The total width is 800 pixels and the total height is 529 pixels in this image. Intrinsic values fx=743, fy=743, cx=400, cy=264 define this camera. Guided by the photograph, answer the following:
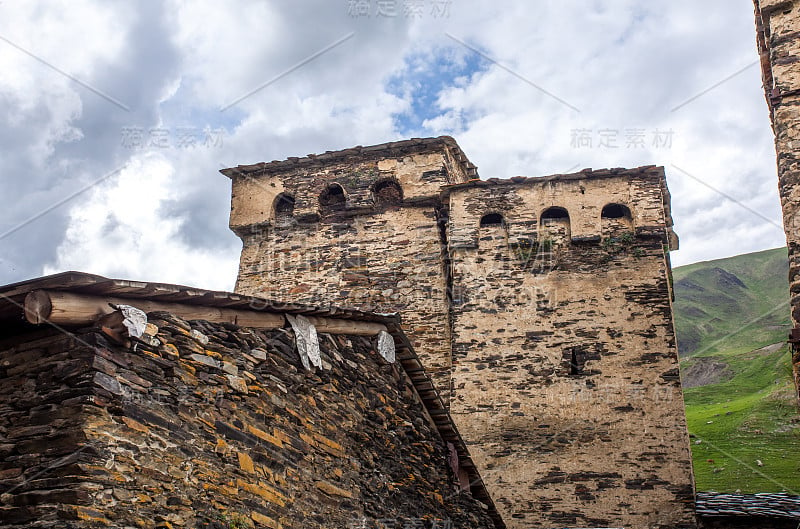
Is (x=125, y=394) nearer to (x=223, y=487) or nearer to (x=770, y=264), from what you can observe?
(x=223, y=487)

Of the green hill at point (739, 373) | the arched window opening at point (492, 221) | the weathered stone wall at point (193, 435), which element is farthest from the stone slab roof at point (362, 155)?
the weathered stone wall at point (193, 435)

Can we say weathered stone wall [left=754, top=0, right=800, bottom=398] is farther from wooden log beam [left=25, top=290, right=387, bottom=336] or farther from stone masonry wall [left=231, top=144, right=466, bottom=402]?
stone masonry wall [left=231, top=144, right=466, bottom=402]

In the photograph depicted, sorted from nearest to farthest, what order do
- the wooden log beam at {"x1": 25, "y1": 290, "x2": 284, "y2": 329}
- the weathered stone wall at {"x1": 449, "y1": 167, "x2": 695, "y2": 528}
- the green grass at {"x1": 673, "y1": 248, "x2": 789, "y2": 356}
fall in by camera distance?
the wooden log beam at {"x1": 25, "y1": 290, "x2": 284, "y2": 329} < the weathered stone wall at {"x1": 449, "y1": 167, "x2": 695, "y2": 528} < the green grass at {"x1": 673, "y1": 248, "x2": 789, "y2": 356}

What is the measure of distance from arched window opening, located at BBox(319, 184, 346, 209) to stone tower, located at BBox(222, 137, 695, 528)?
37mm

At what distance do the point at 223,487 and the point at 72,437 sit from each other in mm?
1278

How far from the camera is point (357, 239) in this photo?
1680 cm

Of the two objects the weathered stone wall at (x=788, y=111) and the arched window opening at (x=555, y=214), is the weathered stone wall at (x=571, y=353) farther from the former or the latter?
the weathered stone wall at (x=788, y=111)

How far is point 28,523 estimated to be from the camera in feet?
14.5

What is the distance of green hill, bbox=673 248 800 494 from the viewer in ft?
66.9

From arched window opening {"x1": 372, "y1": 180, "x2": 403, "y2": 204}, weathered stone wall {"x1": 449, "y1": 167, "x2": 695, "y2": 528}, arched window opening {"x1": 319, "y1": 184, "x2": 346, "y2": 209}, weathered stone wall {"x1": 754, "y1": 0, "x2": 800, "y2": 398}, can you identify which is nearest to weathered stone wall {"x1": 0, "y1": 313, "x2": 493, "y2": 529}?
weathered stone wall {"x1": 754, "y1": 0, "x2": 800, "y2": 398}

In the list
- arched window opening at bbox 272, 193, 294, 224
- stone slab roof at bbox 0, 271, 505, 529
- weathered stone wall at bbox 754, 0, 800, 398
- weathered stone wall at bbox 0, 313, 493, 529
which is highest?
arched window opening at bbox 272, 193, 294, 224

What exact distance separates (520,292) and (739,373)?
1119 inches

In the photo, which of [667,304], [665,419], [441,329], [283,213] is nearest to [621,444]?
[665,419]

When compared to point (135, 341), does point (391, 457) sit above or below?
below
